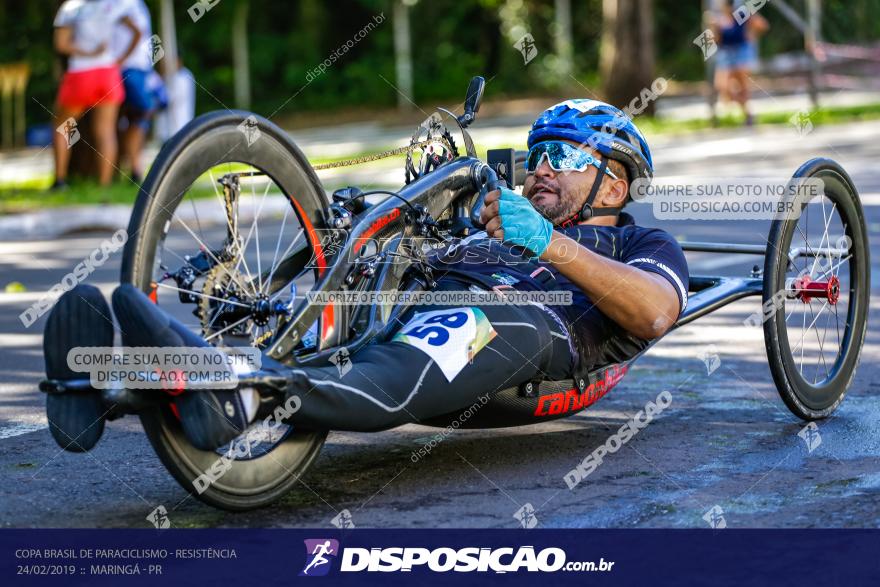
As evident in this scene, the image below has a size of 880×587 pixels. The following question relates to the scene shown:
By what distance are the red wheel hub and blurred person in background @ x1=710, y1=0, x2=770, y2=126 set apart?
1300cm

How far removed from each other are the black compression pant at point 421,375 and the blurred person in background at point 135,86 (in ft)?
31.6

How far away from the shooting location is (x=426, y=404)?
13.0ft

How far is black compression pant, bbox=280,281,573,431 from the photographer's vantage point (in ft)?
12.3

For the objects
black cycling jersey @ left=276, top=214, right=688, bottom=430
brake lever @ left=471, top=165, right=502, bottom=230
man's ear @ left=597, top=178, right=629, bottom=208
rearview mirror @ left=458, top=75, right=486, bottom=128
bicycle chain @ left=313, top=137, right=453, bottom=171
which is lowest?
black cycling jersey @ left=276, top=214, right=688, bottom=430

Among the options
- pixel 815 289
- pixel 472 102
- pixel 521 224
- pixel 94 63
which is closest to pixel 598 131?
pixel 472 102

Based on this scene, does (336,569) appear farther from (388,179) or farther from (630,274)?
(388,179)

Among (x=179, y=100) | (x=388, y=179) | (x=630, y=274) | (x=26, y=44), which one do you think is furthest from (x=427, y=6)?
(x=630, y=274)

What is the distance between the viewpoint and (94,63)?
1325 cm

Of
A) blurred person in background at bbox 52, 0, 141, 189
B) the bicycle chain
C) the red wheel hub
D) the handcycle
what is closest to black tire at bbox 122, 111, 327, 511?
the handcycle

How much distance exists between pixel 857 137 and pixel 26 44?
17838 mm

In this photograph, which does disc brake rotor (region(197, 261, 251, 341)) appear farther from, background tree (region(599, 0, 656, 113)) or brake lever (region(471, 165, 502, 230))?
background tree (region(599, 0, 656, 113))

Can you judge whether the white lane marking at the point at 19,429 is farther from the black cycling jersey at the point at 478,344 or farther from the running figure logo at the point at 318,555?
the running figure logo at the point at 318,555

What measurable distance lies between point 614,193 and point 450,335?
1.16 meters

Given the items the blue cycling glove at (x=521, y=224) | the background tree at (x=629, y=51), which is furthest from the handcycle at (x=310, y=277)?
the background tree at (x=629, y=51)
